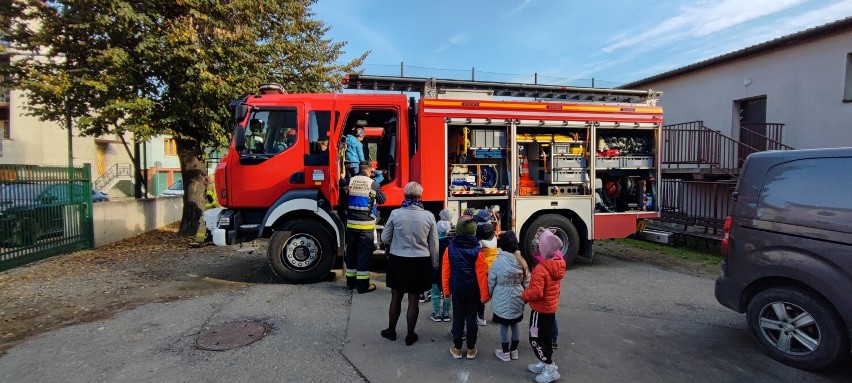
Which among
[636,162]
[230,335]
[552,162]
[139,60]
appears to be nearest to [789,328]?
[552,162]

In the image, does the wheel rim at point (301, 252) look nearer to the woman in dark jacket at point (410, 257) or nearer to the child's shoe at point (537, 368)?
the woman in dark jacket at point (410, 257)

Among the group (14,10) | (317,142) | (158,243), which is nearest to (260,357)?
(317,142)

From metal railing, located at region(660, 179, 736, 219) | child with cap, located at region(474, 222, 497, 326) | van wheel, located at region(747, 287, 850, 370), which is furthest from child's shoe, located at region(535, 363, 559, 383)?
metal railing, located at region(660, 179, 736, 219)

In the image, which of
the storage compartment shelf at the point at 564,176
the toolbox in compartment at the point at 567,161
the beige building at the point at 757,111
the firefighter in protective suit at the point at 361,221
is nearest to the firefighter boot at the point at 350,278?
the firefighter in protective suit at the point at 361,221

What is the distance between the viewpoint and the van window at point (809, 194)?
138 inches

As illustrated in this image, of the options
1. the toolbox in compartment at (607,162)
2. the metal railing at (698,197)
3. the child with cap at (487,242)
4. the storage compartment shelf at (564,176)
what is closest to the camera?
the child with cap at (487,242)

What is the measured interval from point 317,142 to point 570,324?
4.27 m

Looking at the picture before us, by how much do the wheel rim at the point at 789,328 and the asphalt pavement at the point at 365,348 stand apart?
188 mm

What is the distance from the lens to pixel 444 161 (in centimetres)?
661

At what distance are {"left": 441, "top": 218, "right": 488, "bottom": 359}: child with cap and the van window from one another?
8.99 ft

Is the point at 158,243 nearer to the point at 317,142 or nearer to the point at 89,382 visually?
the point at 317,142

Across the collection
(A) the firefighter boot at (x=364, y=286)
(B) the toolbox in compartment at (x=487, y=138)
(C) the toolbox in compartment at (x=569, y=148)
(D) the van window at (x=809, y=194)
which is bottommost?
(A) the firefighter boot at (x=364, y=286)

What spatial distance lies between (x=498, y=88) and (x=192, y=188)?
850 centimetres

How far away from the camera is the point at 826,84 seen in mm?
9969
